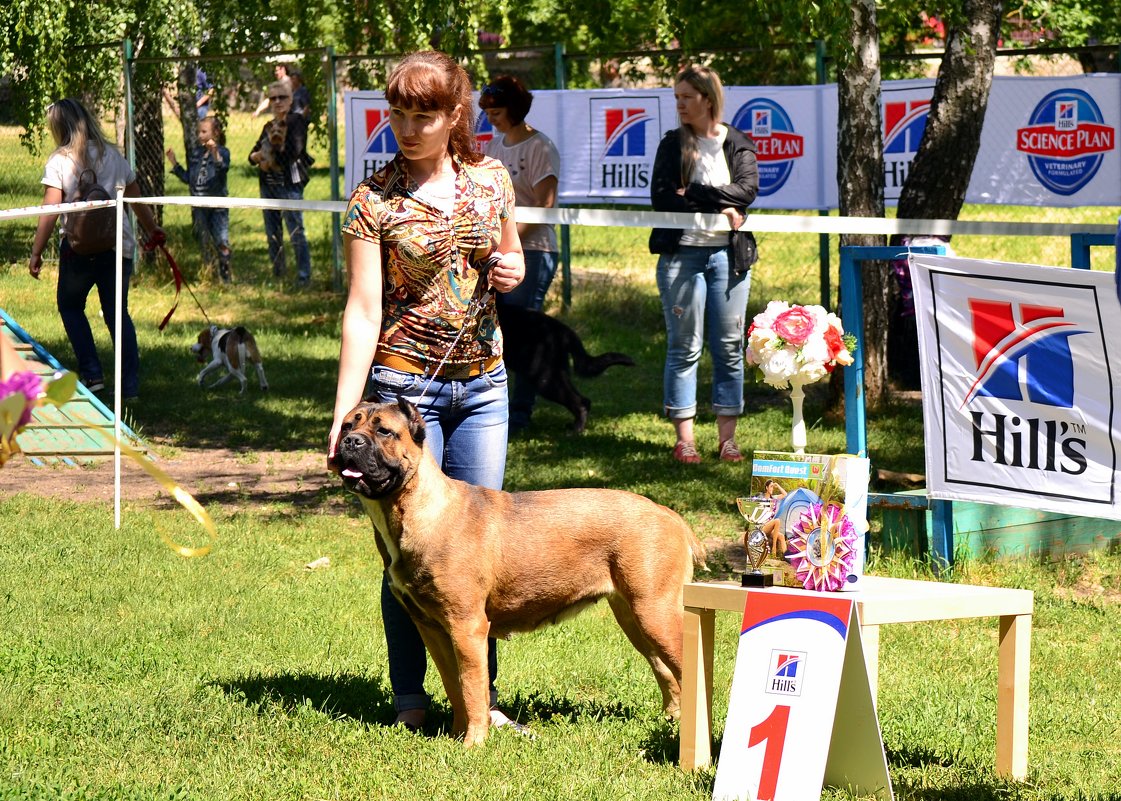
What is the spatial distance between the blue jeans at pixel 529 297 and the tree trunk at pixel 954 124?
8.78ft

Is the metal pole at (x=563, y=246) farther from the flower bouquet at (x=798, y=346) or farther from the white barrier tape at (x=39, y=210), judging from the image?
the flower bouquet at (x=798, y=346)

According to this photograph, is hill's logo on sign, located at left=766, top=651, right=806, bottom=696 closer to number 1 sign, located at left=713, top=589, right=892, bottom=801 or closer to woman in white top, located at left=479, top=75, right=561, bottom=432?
number 1 sign, located at left=713, top=589, right=892, bottom=801

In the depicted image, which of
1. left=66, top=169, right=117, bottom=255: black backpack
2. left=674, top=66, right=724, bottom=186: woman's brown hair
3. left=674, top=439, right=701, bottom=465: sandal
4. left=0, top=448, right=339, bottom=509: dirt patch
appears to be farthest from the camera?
left=66, top=169, right=117, bottom=255: black backpack

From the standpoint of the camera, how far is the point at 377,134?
13789mm

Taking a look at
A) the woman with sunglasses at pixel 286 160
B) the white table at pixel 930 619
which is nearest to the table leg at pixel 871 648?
the white table at pixel 930 619

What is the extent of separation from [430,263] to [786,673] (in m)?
1.61

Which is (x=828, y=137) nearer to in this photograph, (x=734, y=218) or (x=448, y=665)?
(x=734, y=218)

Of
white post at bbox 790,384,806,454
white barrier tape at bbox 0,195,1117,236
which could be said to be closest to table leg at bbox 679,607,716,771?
white post at bbox 790,384,806,454

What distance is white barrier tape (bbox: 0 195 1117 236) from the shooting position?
6.49m

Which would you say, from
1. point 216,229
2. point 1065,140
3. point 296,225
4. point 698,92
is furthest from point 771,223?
point 216,229

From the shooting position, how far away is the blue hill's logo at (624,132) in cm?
1299

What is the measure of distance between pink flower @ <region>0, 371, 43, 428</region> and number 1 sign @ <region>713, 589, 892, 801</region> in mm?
2233

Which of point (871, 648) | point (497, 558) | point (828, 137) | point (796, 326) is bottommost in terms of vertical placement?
point (871, 648)

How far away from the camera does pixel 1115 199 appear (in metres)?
11.4
